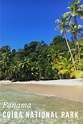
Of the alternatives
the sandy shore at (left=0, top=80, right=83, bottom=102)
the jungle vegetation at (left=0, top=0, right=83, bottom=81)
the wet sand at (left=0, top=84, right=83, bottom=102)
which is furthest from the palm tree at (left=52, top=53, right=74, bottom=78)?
the wet sand at (left=0, top=84, right=83, bottom=102)

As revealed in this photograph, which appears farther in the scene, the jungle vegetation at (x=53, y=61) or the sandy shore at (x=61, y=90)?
the jungle vegetation at (x=53, y=61)

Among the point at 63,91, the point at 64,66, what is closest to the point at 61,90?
the point at 63,91

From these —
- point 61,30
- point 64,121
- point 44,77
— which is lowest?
point 64,121

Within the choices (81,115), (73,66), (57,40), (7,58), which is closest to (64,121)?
(81,115)

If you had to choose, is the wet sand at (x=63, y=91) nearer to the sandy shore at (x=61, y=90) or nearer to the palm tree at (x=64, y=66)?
the sandy shore at (x=61, y=90)

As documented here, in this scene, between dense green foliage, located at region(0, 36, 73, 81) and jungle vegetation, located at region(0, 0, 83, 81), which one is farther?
dense green foliage, located at region(0, 36, 73, 81)

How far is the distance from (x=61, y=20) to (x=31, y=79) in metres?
10.1

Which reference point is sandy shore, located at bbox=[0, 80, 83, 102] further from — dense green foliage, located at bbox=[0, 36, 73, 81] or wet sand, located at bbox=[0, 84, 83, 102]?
dense green foliage, located at bbox=[0, 36, 73, 81]

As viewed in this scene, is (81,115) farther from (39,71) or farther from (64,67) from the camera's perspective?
(39,71)

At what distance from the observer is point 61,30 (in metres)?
31.0

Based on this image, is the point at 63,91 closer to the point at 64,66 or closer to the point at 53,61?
the point at 64,66

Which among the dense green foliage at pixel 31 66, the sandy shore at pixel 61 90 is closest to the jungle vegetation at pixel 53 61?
the dense green foliage at pixel 31 66

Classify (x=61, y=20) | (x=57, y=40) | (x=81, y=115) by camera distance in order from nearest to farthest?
(x=81, y=115)
(x=61, y=20)
(x=57, y=40)

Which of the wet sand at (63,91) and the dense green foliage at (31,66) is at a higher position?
the dense green foliage at (31,66)
